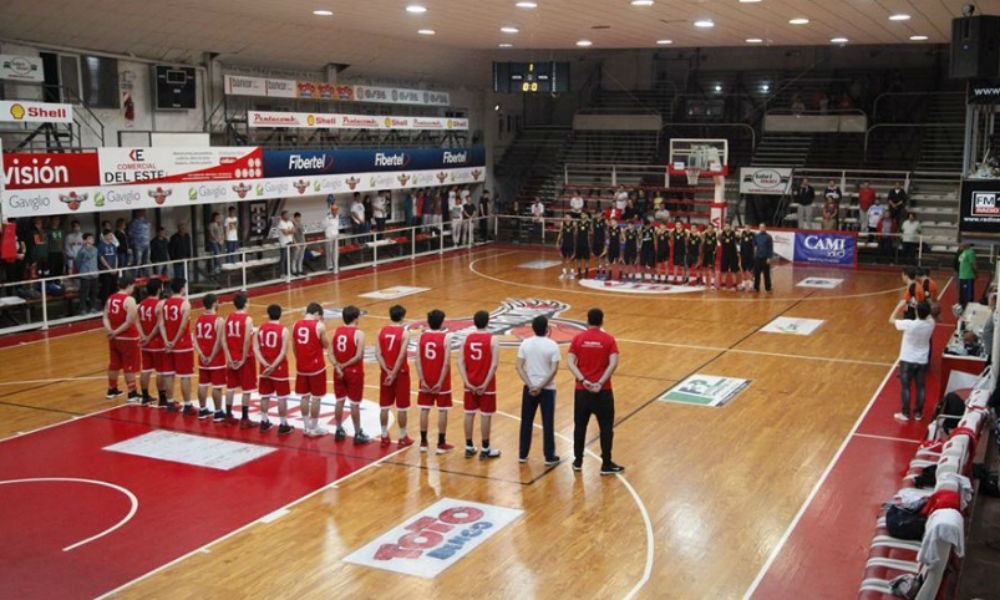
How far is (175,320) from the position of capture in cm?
1229

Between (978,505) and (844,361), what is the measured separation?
6.30m

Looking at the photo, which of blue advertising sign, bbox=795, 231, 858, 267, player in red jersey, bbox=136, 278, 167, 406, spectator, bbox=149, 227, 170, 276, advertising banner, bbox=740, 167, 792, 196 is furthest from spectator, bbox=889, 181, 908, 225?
player in red jersey, bbox=136, 278, 167, 406

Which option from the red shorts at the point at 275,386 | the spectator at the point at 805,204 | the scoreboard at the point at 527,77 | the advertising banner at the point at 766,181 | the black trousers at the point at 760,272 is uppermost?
the scoreboard at the point at 527,77

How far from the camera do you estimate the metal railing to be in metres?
18.3

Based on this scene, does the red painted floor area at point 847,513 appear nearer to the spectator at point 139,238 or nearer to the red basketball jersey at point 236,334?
the red basketball jersey at point 236,334

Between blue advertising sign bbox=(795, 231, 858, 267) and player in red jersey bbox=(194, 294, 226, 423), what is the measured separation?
19.1m

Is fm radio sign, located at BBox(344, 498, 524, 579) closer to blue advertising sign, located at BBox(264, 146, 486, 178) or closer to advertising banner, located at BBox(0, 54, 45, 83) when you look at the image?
advertising banner, located at BBox(0, 54, 45, 83)

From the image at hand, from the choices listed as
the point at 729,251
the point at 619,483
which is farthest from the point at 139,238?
the point at 619,483

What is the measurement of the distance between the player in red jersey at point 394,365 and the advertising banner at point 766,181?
2204 cm

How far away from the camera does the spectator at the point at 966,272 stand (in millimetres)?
19078

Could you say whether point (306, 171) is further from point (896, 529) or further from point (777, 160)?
point (896, 529)

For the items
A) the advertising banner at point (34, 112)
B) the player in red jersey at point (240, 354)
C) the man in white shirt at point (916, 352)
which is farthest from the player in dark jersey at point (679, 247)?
the player in red jersey at point (240, 354)

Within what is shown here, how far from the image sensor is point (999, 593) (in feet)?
25.8

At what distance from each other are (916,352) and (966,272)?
8172mm
